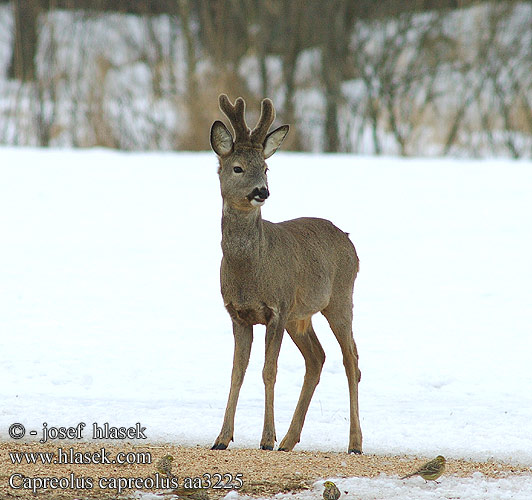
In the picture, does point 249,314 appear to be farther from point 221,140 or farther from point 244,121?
point 244,121

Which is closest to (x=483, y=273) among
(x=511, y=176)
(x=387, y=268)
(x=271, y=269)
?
(x=387, y=268)

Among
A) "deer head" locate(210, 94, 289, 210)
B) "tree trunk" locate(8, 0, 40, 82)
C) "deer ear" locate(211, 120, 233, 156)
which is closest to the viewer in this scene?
"deer head" locate(210, 94, 289, 210)

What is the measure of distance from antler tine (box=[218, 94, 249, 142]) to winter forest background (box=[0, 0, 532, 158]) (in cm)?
1493

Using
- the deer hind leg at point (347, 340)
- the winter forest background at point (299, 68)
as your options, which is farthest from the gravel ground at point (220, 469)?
the winter forest background at point (299, 68)

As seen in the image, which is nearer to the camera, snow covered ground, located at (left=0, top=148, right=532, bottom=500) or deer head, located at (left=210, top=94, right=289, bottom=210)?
deer head, located at (left=210, top=94, right=289, bottom=210)

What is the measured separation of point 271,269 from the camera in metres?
7.05

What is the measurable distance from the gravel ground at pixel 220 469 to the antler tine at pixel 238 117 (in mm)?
2167

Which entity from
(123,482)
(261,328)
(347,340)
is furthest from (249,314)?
(261,328)

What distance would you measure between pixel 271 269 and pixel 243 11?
19.2 m

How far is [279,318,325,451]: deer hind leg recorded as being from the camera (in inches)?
304

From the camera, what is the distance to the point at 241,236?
698 cm

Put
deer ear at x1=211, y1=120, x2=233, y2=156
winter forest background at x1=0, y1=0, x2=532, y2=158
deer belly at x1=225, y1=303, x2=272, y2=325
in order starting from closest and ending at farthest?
deer ear at x1=211, y1=120, x2=233, y2=156, deer belly at x1=225, y1=303, x2=272, y2=325, winter forest background at x1=0, y1=0, x2=532, y2=158

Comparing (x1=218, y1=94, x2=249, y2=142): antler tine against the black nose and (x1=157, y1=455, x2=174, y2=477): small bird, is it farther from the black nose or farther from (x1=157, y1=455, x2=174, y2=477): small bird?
(x1=157, y1=455, x2=174, y2=477): small bird

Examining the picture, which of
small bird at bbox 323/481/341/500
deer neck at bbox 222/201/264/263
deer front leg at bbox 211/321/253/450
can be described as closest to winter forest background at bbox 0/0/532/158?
deer neck at bbox 222/201/264/263
